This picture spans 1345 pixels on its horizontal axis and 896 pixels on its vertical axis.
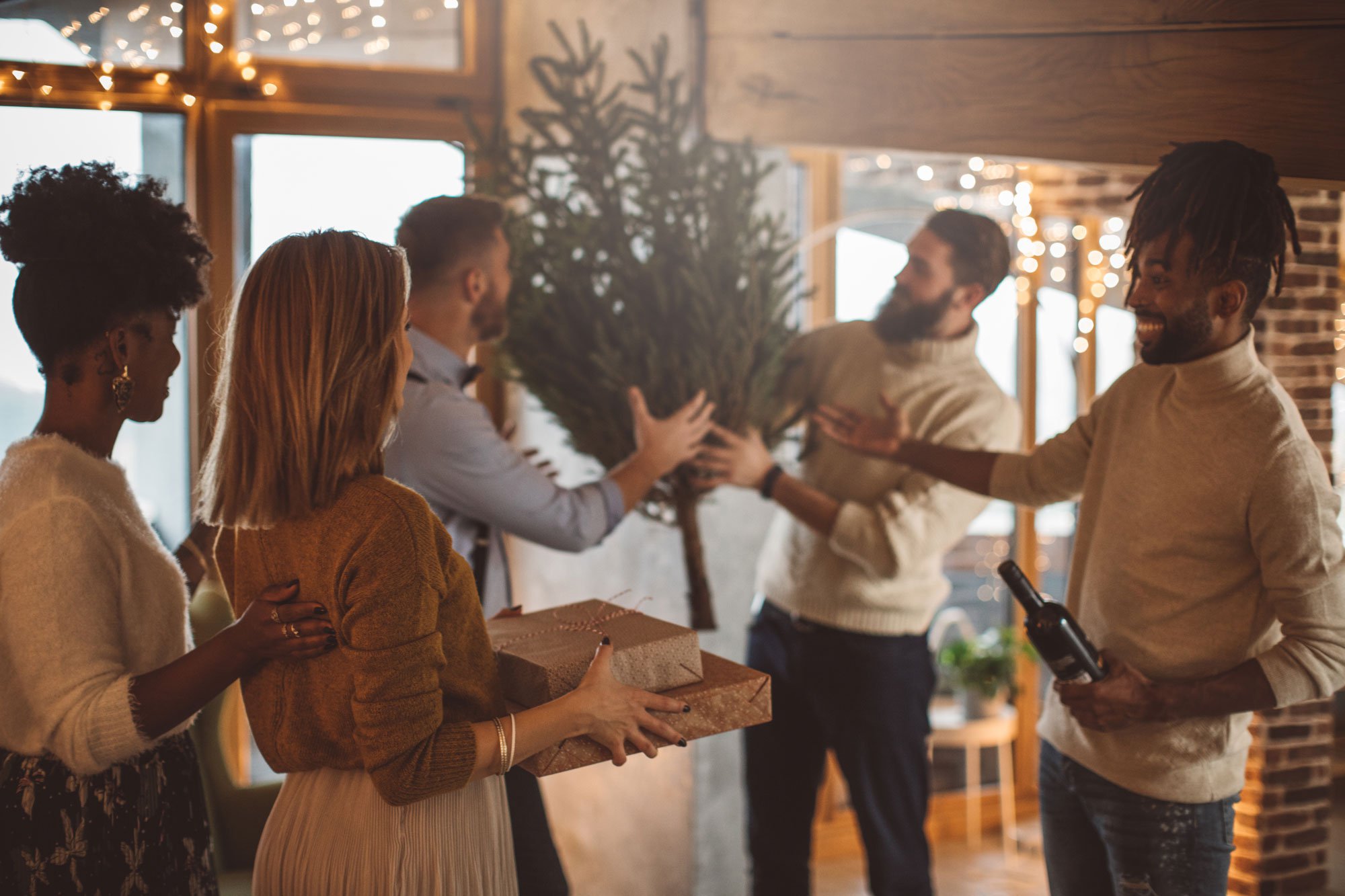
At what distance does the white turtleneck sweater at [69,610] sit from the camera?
150 centimetres

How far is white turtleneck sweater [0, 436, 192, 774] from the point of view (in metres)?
1.50

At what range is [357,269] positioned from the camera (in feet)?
4.71

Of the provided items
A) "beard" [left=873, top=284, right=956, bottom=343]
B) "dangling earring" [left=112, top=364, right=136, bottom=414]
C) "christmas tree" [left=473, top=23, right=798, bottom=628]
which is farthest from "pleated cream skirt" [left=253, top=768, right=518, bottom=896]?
"beard" [left=873, top=284, right=956, bottom=343]

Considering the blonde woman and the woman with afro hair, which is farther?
the woman with afro hair

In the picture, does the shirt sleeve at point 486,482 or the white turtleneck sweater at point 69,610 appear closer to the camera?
the white turtleneck sweater at point 69,610

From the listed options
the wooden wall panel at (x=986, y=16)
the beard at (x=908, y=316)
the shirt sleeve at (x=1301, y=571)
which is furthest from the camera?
the beard at (x=908, y=316)

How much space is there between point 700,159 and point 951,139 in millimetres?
623

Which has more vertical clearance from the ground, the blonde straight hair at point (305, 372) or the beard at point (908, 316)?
the beard at point (908, 316)

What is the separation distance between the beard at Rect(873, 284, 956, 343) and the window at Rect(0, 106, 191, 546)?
81.5 inches

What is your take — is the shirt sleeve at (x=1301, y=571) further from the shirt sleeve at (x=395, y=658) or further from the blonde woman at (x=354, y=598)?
the shirt sleeve at (x=395, y=658)

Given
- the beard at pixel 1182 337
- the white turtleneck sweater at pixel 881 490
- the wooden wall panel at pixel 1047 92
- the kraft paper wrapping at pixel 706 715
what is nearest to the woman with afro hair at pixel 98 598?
the kraft paper wrapping at pixel 706 715

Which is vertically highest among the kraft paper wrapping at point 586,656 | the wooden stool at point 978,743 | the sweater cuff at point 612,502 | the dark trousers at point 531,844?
the sweater cuff at point 612,502

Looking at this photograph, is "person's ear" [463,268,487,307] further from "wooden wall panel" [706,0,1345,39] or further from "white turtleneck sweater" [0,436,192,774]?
"wooden wall panel" [706,0,1345,39]

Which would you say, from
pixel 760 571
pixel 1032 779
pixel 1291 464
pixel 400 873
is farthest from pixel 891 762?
pixel 1032 779
